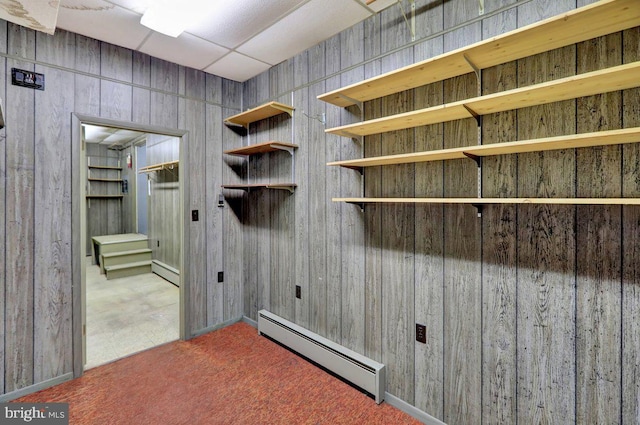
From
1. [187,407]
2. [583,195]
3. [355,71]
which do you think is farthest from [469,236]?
[187,407]

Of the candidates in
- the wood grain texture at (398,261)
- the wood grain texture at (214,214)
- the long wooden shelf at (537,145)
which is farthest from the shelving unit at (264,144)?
the long wooden shelf at (537,145)

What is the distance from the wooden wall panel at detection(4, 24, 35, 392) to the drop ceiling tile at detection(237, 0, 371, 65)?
5.20 ft

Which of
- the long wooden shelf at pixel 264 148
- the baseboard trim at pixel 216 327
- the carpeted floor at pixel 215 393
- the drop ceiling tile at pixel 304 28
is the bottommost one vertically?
the carpeted floor at pixel 215 393

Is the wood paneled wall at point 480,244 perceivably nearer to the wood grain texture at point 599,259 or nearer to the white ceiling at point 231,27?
the wood grain texture at point 599,259

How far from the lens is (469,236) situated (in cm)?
184

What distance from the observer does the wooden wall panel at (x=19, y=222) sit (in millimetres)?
2232

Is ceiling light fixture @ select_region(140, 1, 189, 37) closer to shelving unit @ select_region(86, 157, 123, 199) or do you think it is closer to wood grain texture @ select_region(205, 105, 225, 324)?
wood grain texture @ select_region(205, 105, 225, 324)

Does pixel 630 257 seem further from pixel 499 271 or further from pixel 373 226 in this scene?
pixel 373 226

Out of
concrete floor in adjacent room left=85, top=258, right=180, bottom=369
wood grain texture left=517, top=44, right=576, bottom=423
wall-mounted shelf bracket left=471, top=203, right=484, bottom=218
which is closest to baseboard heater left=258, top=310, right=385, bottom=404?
wood grain texture left=517, top=44, right=576, bottom=423

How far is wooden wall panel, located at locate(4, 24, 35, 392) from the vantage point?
2232 millimetres

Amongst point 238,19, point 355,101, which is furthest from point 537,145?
point 238,19

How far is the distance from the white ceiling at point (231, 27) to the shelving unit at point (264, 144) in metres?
0.48

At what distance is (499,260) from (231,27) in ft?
7.87

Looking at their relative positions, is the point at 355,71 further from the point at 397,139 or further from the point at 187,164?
the point at 187,164
